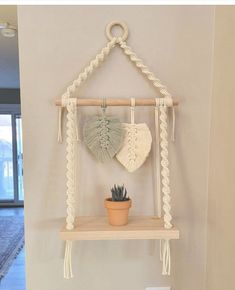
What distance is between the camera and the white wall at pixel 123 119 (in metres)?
1.04

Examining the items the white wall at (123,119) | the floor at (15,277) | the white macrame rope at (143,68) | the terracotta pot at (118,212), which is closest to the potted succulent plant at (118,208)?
the terracotta pot at (118,212)

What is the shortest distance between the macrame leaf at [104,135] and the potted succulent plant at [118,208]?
14 centimetres

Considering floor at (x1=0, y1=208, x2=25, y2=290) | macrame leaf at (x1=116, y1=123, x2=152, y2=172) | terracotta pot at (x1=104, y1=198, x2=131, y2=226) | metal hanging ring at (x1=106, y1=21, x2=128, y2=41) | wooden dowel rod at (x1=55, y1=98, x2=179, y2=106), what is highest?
metal hanging ring at (x1=106, y1=21, x2=128, y2=41)

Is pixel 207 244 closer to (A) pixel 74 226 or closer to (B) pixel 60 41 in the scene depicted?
(A) pixel 74 226

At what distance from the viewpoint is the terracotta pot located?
0.97 m

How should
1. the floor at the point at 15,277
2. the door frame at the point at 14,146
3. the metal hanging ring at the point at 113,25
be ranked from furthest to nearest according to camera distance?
the door frame at the point at 14,146 < the floor at the point at 15,277 < the metal hanging ring at the point at 113,25

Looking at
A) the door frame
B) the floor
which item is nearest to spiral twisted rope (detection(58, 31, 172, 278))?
the floor

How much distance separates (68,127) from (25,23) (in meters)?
0.45

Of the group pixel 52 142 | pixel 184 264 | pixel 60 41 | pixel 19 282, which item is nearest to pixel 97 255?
pixel 184 264

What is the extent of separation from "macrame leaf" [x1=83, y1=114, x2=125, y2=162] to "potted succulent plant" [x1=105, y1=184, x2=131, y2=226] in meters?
0.14

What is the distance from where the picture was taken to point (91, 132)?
1.00 meters

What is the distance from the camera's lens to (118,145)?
1003 millimetres

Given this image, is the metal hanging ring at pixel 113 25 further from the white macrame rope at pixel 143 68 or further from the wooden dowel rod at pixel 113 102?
the wooden dowel rod at pixel 113 102

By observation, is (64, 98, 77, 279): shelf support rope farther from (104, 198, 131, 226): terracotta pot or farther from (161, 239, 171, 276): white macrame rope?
(161, 239, 171, 276): white macrame rope
